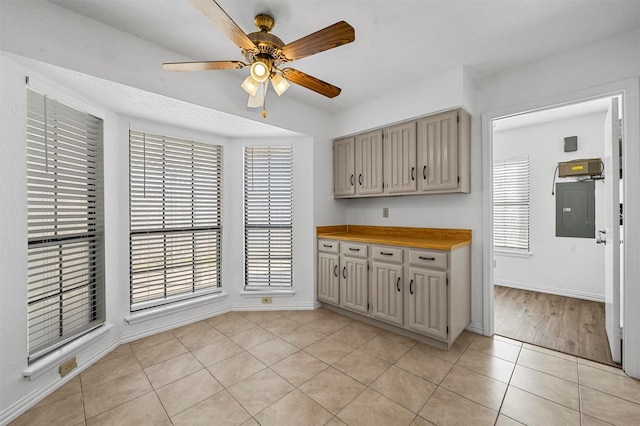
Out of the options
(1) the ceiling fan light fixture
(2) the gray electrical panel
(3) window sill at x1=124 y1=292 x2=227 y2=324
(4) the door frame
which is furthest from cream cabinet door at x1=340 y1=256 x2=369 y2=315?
(2) the gray electrical panel

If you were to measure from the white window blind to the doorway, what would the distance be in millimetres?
13

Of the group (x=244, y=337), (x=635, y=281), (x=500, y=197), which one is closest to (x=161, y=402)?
(x=244, y=337)

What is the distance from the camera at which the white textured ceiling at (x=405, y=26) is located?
1783 millimetres

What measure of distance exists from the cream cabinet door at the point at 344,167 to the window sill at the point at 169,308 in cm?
209

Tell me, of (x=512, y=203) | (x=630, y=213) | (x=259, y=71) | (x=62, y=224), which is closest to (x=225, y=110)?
(x=259, y=71)

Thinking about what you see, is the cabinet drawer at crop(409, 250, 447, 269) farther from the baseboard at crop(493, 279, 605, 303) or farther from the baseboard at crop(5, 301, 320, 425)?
the baseboard at crop(493, 279, 605, 303)

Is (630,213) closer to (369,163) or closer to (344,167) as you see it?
(369,163)

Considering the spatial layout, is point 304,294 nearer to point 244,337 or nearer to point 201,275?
point 244,337

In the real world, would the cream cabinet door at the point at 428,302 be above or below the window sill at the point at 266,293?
above

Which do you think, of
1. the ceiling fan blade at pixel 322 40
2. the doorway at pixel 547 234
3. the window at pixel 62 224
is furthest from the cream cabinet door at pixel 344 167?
the window at pixel 62 224

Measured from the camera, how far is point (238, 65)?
177 centimetres

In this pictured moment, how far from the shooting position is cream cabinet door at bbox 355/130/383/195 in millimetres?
3281

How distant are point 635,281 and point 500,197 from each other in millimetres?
2651

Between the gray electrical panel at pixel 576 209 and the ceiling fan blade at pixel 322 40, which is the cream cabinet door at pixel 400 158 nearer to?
the ceiling fan blade at pixel 322 40
